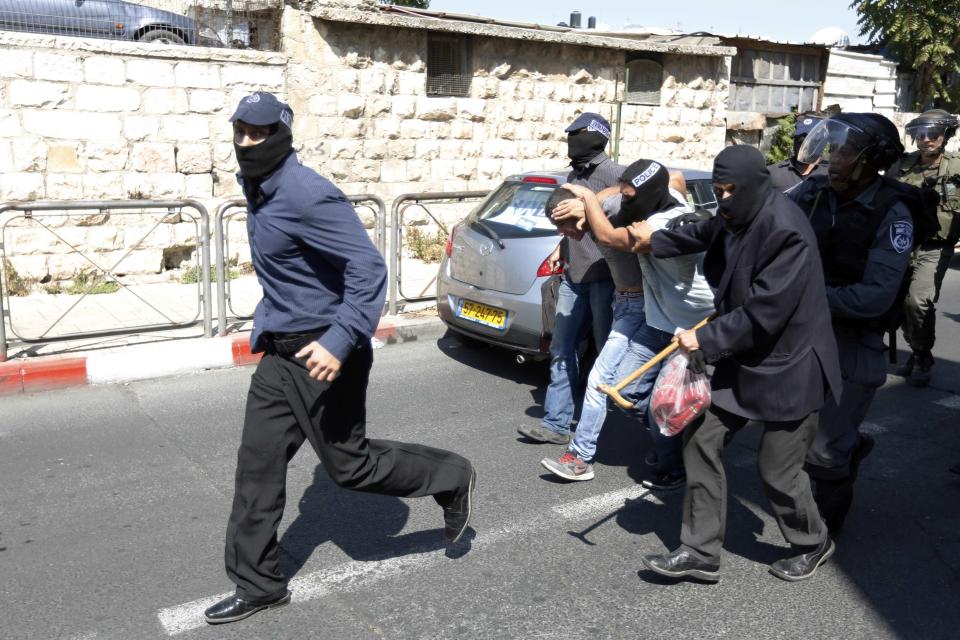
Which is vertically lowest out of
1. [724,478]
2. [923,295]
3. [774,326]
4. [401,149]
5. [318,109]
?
[724,478]

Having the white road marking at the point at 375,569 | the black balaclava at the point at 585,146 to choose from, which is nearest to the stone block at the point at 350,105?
the black balaclava at the point at 585,146

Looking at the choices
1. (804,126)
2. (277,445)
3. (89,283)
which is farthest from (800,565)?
(89,283)

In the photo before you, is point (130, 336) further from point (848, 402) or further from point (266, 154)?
point (848, 402)

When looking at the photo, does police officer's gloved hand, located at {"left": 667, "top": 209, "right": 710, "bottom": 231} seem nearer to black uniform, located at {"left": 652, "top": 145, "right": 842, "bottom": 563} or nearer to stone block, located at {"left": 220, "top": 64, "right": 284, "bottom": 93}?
black uniform, located at {"left": 652, "top": 145, "right": 842, "bottom": 563}

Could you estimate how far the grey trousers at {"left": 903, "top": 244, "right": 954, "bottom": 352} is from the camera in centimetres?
672

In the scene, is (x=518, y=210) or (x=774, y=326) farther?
(x=518, y=210)

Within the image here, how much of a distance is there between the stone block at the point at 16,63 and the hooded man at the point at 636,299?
635 centimetres

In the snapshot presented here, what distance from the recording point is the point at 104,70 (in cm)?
919

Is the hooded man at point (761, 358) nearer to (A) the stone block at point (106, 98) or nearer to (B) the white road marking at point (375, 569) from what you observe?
(B) the white road marking at point (375, 569)

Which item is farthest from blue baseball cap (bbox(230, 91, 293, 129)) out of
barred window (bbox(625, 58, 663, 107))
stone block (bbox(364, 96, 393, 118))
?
barred window (bbox(625, 58, 663, 107))

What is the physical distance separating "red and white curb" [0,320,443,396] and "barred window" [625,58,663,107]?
8.04 m

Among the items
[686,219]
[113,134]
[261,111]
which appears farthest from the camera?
[113,134]

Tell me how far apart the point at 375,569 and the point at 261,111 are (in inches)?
76.8

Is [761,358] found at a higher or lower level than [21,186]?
→ lower
